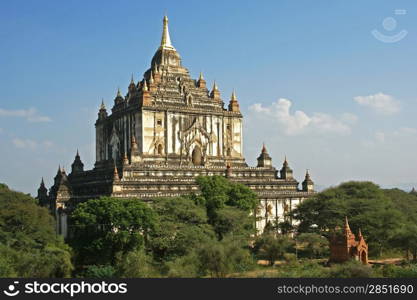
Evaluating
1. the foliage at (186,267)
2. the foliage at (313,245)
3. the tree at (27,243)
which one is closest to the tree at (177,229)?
the foliage at (186,267)

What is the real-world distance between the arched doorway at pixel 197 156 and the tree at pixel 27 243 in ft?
69.7

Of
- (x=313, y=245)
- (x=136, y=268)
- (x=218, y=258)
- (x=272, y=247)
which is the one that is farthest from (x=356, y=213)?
(x=136, y=268)

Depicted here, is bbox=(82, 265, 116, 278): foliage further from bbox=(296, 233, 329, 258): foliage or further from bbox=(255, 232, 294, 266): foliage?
bbox=(296, 233, 329, 258): foliage

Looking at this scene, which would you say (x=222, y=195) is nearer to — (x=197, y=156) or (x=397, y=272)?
(x=197, y=156)

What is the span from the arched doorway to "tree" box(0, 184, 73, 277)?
21.2 meters

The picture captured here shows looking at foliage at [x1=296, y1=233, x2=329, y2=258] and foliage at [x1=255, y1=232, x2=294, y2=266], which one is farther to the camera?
foliage at [x1=296, y1=233, x2=329, y2=258]

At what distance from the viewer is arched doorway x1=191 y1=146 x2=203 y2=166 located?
71.6m

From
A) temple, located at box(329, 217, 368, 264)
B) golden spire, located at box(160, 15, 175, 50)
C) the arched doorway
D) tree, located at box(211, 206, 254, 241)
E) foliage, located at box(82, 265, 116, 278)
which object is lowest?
foliage, located at box(82, 265, 116, 278)

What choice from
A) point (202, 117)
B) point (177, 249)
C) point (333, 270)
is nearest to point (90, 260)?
point (177, 249)

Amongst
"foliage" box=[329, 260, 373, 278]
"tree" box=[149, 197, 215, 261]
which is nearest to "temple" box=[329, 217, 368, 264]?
"foliage" box=[329, 260, 373, 278]

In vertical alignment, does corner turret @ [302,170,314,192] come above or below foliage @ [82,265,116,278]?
above

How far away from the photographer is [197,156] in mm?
72188

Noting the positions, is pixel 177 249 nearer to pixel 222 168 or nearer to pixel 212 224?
pixel 212 224

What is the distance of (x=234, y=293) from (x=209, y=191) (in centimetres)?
3025
